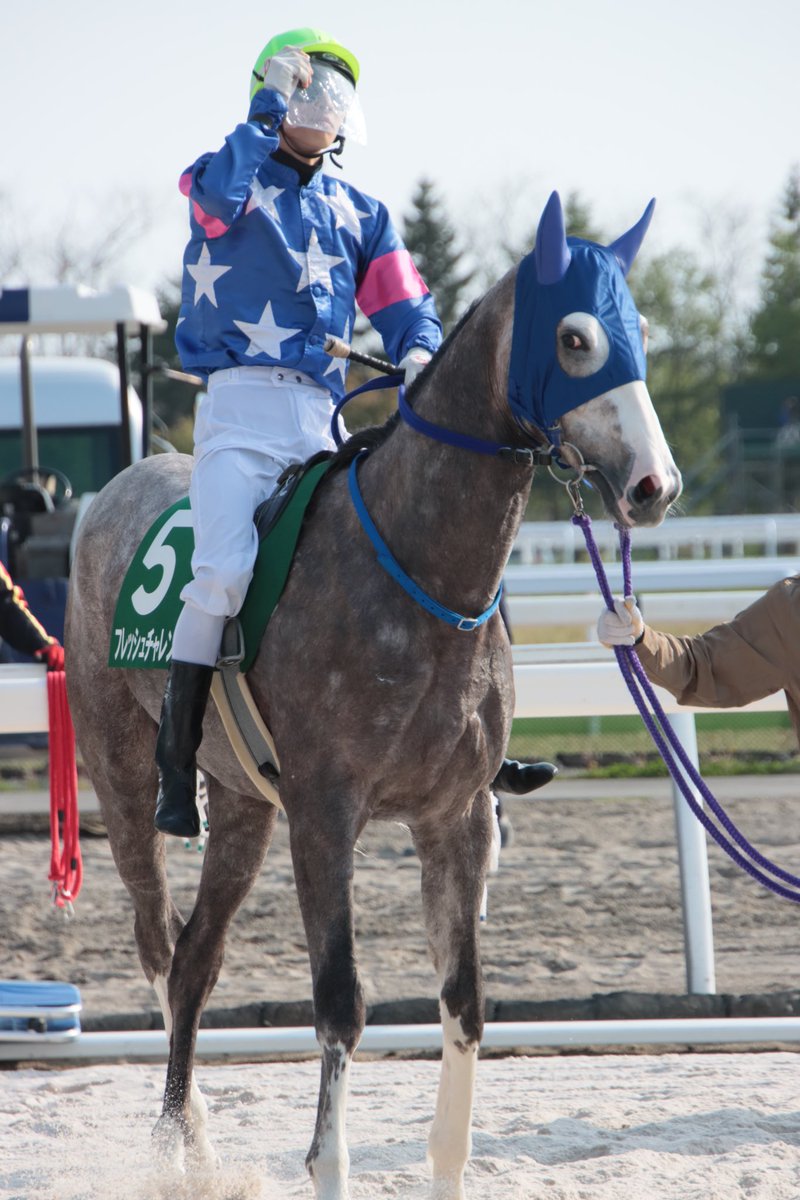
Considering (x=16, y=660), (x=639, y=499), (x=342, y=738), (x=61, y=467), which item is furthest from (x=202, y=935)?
(x=61, y=467)

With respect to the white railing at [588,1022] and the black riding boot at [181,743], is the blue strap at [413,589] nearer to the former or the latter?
the black riding boot at [181,743]

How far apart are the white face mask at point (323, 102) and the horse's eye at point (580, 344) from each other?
3.42ft

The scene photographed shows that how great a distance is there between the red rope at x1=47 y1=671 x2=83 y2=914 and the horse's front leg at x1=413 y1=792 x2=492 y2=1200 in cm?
150

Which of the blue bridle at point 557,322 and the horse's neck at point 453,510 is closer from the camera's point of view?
the blue bridle at point 557,322

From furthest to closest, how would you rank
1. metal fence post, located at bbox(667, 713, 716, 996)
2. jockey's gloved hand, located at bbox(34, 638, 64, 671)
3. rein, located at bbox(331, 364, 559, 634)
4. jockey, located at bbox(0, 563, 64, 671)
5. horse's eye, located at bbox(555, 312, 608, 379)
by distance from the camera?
jockey, located at bbox(0, 563, 64, 671) < jockey's gloved hand, located at bbox(34, 638, 64, 671) < metal fence post, located at bbox(667, 713, 716, 996) < rein, located at bbox(331, 364, 559, 634) < horse's eye, located at bbox(555, 312, 608, 379)

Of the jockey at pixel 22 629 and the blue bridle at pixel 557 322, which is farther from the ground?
the blue bridle at pixel 557 322

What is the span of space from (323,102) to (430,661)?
138cm

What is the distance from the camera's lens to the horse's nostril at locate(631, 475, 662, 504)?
8.45ft

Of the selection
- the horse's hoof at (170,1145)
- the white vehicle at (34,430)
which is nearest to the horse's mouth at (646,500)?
the horse's hoof at (170,1145)

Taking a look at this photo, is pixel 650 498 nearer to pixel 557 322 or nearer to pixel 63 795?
pixel 557 322

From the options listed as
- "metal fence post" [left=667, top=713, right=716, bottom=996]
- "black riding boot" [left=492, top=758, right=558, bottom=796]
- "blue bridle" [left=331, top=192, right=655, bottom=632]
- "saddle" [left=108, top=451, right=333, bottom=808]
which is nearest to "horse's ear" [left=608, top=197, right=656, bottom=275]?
"blue bridle" [left=331, top=192, right=655, bottom=632]

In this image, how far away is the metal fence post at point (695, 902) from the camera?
14.8ft

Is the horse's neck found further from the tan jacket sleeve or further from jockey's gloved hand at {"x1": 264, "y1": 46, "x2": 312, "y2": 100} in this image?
jockey's gloved hand at {"x1": 264, "y1": 46, "x2": 312, "y2": 100}

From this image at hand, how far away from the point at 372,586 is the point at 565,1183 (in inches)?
56.5
